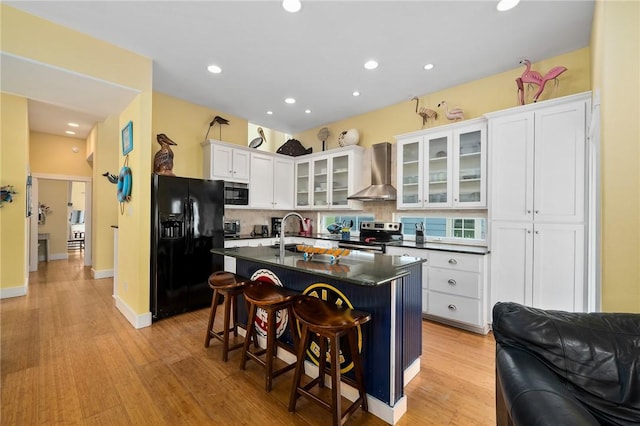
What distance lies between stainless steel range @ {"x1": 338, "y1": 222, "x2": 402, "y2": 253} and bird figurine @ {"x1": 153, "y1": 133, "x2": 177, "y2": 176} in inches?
103

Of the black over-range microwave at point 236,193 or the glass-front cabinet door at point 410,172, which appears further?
the black over-range microwave at point 236,193

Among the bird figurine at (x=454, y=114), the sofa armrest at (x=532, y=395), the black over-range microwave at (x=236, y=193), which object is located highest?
the bird figurine at (x=454, y=114)

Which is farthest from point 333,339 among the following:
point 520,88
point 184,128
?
point 184,128

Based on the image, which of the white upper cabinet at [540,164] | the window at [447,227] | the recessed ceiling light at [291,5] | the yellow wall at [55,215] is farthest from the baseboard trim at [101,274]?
the white upper cabinet at [540,164]

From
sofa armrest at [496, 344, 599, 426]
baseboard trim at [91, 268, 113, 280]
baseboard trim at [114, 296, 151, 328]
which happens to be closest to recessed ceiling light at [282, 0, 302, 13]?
sofa armrest at [496, 344, 599, 426]

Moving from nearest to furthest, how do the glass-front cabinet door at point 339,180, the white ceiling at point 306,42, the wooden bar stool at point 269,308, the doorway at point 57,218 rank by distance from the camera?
1. the wooden bar stool at point 269,308
2. the white ceiling at point 306,42
3. the glass-front cabinet door at point 339,180
4. the doorway at point 57,218

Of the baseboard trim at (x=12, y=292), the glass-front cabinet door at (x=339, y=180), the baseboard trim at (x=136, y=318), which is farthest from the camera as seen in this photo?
the glass-front cabinet door at (x=339, y=180)

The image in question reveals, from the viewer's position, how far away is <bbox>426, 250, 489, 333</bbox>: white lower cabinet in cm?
295

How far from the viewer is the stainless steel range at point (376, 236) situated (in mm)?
3736

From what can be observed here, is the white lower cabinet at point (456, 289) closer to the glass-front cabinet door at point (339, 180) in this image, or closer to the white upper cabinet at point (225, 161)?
the glass-front cabinet door at point (339, 180)

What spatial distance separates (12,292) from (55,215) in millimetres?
4281

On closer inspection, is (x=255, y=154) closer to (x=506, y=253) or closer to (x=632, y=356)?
(x=506, y=253)

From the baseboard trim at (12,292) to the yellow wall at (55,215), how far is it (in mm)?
3883

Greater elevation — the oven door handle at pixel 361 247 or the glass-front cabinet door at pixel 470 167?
the glass-front cabinet door at pixel 470 167
